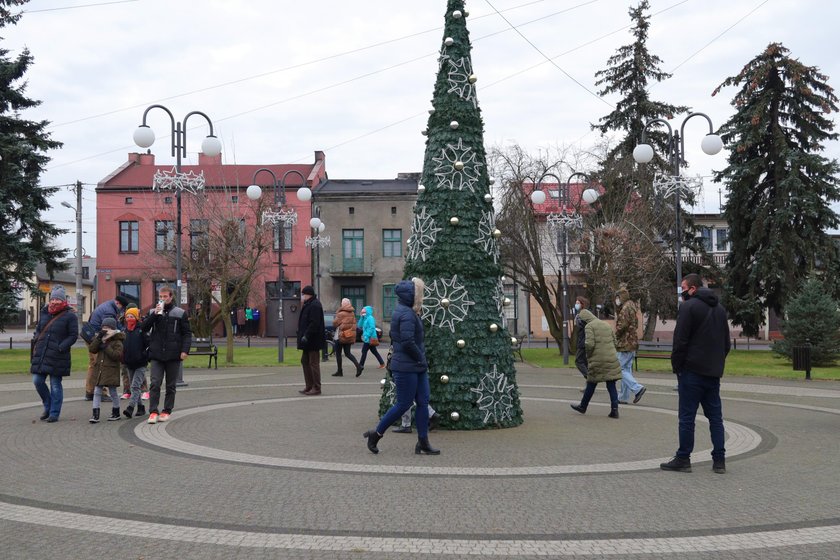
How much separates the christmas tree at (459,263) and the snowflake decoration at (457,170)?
0.05ft

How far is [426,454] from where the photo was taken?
29.7ft

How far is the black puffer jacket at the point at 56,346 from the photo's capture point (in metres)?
11.5

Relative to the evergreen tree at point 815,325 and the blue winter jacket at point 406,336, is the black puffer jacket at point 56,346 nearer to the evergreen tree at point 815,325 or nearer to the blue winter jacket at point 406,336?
the blue winter jacket at point 406,336

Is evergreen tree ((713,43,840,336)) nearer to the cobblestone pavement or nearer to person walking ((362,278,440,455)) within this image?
the cobblestone pavement

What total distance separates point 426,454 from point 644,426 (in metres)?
3.92

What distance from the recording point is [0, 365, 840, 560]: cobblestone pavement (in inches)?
216

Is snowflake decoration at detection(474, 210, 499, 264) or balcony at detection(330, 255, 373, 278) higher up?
balcony at detection(330, 255, 373, 278)

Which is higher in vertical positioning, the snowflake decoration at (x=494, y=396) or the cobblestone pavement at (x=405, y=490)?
the snowflake decoration at (x=494, y=396)

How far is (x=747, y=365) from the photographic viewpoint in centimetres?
2614

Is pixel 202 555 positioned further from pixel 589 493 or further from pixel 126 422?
pixel 126 422

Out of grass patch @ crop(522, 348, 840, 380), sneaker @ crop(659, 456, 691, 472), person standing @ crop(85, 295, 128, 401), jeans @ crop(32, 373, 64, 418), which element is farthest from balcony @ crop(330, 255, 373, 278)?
sneaker @ crop(659, 456, 691, 472)

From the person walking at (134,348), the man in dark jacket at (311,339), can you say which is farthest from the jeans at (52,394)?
the man in dark jacket at (311,339)

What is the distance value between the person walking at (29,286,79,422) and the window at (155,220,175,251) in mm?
25731

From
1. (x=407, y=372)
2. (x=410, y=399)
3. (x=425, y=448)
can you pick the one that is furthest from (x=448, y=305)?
(x=425, y=448)
